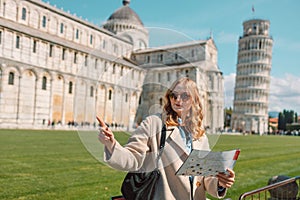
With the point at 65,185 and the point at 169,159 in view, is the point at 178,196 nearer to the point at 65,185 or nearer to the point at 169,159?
the point at 169,159

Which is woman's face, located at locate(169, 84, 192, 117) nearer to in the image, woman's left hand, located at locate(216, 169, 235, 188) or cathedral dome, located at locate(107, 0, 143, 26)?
woman's left hand, located at locate(216, 169, 235, 188)

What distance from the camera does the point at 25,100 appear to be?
39.2 m

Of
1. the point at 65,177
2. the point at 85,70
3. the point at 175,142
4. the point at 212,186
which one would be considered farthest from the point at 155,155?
the point at 65,177

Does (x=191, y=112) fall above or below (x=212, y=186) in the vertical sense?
above

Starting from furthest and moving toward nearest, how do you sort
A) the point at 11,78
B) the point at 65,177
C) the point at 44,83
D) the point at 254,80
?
the point at 254,80, the point at 44,83, the point at 11,78, the point at 65,177

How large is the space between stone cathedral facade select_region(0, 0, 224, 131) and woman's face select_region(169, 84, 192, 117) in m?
0.24

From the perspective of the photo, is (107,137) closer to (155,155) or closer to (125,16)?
(155,155)

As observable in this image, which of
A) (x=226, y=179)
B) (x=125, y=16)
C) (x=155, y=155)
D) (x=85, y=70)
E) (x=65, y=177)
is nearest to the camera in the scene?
(x=155, y=155)

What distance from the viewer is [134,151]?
8.43ft

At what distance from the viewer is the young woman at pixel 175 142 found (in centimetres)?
262

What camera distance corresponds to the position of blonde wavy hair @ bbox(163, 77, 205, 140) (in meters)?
2.76

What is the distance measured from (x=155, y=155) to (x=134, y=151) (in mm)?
203

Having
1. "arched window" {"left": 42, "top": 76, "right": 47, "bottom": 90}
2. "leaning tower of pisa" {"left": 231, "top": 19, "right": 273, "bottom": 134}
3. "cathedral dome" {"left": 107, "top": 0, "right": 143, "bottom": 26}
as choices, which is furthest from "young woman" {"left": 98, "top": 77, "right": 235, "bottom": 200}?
"leaning tower of pisa" {"left": 231, "top": 19, "right": 273, "bottom": 134}

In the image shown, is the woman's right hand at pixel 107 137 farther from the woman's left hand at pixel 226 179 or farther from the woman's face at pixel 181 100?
the woman's left hand at pixel 226 179
